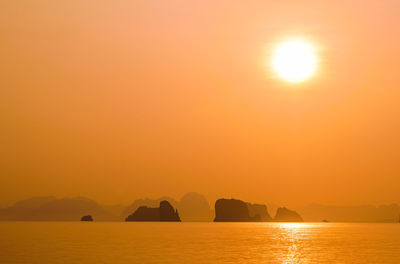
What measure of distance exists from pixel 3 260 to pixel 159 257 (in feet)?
77.9

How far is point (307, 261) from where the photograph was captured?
8181cm

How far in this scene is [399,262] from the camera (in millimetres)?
78875

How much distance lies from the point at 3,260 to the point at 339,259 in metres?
53.9

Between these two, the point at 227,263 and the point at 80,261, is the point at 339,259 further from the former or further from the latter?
the point at 80,261

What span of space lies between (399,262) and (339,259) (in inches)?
400

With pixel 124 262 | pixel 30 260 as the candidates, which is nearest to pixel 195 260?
pixel 124 262

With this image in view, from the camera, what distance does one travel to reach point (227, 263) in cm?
7538

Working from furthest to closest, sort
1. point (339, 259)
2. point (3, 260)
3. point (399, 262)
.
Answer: point (339, 259) < point (399, 262) < point (3, 260)

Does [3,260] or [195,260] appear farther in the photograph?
[195,260]

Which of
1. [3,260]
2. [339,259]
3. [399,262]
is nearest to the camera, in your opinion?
[3,260]

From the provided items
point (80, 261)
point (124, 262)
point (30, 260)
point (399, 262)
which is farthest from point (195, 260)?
point (399, 262)

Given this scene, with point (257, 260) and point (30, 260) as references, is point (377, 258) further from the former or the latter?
point (30, 260)

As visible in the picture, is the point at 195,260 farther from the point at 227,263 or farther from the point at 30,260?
the point at 30,260

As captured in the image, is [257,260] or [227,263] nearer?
[227,263]
